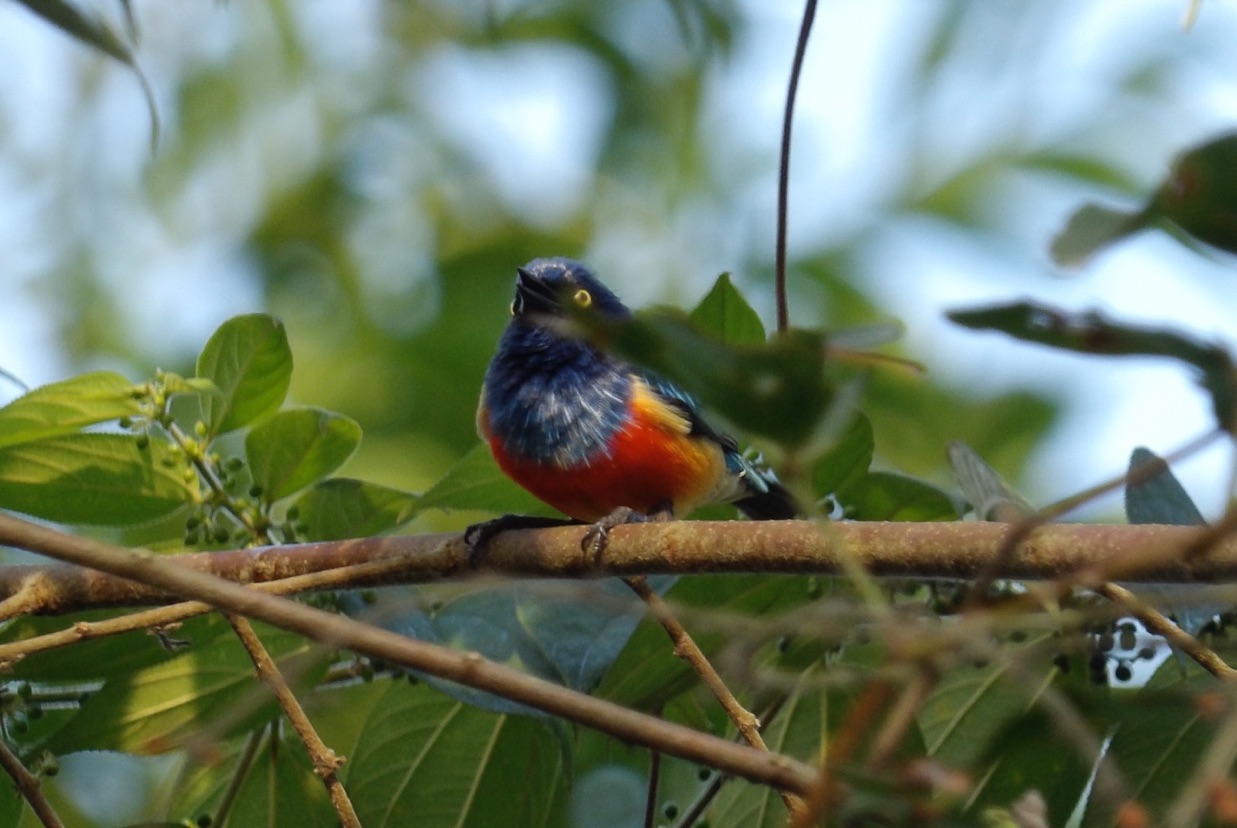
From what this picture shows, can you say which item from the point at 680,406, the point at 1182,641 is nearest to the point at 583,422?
the point at 680,406

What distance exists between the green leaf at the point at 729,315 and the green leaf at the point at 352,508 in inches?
28.4

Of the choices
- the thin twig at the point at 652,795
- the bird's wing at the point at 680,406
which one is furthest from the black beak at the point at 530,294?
the thin twig at the point at 652,795

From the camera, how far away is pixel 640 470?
150 inches

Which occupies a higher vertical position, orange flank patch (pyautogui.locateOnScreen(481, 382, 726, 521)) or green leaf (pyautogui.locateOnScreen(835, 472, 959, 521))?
green leaf (pyautogui.locateOnScreen(835, 472, 959, 521))

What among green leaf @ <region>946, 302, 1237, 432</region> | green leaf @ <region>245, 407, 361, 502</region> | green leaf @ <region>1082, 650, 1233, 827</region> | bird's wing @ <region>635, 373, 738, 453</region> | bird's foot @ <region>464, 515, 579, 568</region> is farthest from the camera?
bird's wing @ <region>635, 373, 738, 453</region>

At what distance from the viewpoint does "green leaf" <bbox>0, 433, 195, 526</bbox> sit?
2805 millimetres

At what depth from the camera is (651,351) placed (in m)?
1.13

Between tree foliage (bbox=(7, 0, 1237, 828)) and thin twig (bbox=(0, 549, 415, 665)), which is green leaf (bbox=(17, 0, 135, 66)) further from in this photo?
thin twig (bbox=(0, 549, 415, 665))

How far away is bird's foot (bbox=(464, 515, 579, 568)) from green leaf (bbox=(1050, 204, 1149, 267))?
5.13 ft

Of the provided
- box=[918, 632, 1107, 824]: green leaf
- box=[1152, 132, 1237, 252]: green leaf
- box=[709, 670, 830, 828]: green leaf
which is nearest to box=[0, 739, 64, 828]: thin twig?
box=[709, 670, 830, 828]: green leaf

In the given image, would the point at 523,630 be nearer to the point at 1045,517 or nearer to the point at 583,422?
the point at 583,422

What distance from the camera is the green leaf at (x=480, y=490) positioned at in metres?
3.07

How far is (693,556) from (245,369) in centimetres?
113

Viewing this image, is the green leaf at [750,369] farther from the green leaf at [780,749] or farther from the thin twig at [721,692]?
the green leaf at [780,749]
